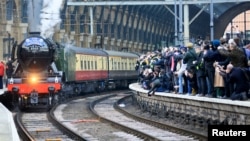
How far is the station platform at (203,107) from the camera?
19825 mm

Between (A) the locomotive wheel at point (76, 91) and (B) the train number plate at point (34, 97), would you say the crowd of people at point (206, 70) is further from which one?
(A) the locomotive wheel at point (76, 91)

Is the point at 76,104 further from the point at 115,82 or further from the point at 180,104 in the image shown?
the point at 115,82

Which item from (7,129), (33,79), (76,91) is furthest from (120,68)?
(7,129)

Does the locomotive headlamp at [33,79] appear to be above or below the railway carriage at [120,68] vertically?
above

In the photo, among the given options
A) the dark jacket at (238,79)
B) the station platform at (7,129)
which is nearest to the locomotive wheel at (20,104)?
the station platform at (7,129)

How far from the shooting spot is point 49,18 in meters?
39.8

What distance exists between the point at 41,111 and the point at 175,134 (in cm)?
1311

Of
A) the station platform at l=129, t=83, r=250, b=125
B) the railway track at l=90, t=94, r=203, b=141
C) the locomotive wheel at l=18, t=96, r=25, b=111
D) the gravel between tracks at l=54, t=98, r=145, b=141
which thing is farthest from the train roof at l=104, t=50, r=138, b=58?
the station platform at l=129, t=83, r=250, b=125

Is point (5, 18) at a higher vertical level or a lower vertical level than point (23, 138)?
higher

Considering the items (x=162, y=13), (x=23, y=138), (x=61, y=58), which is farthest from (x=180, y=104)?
(x=162, y=13)

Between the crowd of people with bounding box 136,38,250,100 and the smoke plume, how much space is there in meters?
7.35

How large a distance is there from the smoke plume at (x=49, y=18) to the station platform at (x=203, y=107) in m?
6.80

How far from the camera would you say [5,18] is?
5812cm

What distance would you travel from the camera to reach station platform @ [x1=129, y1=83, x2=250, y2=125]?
1983cm
